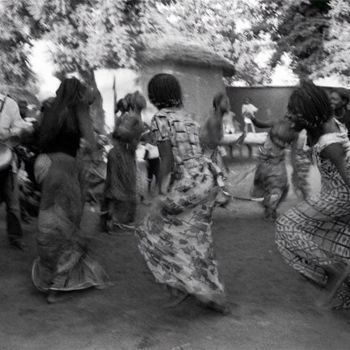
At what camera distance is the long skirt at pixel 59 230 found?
14.9 feet

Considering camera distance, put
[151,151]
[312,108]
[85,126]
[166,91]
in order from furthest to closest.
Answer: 1. [151,151]
2. [85,126]
3. [166,91]
4. [312,108]

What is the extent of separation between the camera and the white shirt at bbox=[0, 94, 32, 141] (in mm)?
5336

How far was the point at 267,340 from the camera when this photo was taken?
389cm

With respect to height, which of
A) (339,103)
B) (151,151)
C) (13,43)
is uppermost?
(339,103)

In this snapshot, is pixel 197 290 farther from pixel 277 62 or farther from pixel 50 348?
pixel 277 62

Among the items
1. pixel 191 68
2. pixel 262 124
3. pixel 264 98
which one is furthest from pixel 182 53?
pixel 262 124

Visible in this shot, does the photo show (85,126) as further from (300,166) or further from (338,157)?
(300,166)

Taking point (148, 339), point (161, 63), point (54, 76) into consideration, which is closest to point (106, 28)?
point (54, 76)

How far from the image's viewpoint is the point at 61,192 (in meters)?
4.61

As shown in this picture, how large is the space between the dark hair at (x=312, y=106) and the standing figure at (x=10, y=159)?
223 centimetres

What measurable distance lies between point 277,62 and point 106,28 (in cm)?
1194

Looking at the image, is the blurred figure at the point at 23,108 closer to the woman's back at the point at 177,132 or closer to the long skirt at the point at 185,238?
the woman's back at the point at 177,132

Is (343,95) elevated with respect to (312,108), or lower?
lower

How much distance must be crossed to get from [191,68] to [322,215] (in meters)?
14.9
